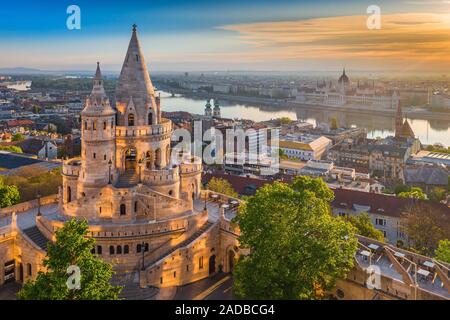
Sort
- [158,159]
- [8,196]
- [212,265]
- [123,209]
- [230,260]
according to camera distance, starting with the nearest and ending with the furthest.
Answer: [123,209] < [212,265] < [230,260] < [158,159] < [8,196]

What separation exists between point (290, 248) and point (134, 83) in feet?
40.3

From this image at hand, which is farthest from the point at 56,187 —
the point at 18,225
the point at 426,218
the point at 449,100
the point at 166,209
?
the point at 449,100

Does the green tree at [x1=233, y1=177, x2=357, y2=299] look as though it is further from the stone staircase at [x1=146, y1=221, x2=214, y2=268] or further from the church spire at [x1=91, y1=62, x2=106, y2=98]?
the church spire at [x1=91, y1=62, x2=106, y2=98]

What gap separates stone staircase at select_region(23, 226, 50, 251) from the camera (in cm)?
2072

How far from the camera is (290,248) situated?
597 inches

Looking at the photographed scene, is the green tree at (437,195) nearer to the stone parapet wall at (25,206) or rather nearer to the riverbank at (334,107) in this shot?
the stone parapet wall at (25,206)

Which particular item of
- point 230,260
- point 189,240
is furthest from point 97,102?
point 230,260

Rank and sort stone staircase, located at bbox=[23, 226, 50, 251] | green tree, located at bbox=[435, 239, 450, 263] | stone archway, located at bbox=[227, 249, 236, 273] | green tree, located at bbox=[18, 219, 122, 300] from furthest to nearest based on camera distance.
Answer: stone archway, located at bbox=[227, 249, 236, 273]
stone staircase, located at bbox=[23, 226, 50, 251]
green tree, located at bbox=[435, 239, 450, 263]
green tree, located at bbox=[18, 219, 122, 300]

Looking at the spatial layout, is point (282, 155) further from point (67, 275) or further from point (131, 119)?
point (67, 275)

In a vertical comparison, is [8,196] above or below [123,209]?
below

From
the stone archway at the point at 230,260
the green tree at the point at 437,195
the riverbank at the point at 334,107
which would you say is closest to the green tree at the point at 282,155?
the green tree at the point at 437,195

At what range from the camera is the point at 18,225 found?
22094mm

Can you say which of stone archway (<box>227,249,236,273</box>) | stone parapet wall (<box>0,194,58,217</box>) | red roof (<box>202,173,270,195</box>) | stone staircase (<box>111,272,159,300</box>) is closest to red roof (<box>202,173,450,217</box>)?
red roof (<box>202,173,270,195</box>)

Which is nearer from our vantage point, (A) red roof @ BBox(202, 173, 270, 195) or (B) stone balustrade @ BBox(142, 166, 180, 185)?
(B) stone balustrade @ BBox(142, 166, 180, 185)
